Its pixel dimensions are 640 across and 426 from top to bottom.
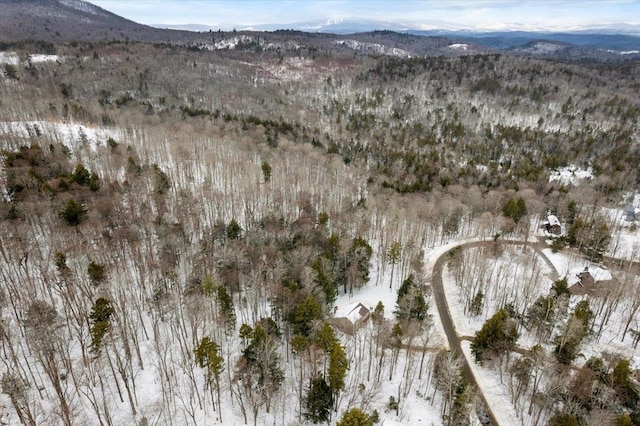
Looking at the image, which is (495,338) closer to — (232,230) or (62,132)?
(232,230)

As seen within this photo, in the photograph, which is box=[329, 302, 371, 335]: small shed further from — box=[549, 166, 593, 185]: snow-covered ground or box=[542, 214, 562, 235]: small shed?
box=[549, 166, 593, 185]: snow-covered ground

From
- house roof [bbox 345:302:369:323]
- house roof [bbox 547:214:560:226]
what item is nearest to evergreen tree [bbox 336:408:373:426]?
house roof [bbox 345:302:369:323]

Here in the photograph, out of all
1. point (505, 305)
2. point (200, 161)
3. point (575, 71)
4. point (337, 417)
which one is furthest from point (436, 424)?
point (575, 71)

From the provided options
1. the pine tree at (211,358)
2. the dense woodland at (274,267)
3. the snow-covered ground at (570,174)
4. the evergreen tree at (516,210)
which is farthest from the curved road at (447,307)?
the snow-covered ground at (570,174)

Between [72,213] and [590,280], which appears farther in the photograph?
[590,280]

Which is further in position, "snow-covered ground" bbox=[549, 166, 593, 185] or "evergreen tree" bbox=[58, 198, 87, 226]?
"snow-covered ground" bbox=[549, 166, 593, 185]

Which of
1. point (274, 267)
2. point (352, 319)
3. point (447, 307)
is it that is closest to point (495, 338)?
point (447, 307)

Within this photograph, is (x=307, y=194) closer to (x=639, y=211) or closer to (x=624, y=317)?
(x=624, y=317)
